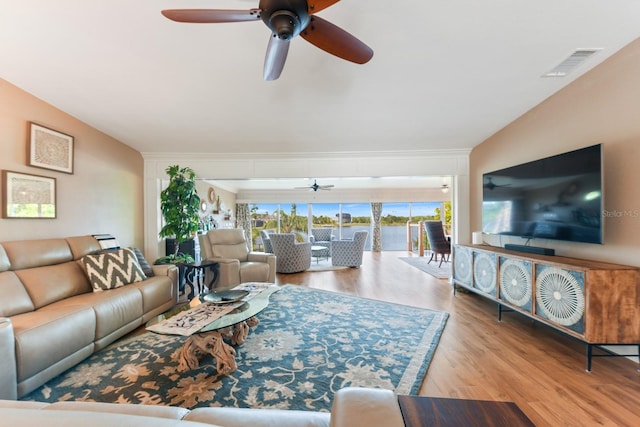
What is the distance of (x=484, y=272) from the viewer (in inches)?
129

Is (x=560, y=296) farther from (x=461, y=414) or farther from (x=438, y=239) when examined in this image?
(x=438, y=239)

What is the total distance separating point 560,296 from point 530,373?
720 millimetres

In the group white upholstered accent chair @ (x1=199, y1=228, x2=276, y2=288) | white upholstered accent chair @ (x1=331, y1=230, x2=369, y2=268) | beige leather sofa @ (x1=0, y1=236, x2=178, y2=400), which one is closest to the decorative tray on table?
beige leather sofa @ (x1=0, y1=236, x2=178, y2=400)

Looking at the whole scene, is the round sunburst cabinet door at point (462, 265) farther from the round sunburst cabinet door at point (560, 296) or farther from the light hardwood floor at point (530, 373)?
the round sunburst cabinet door at point (560, 296)

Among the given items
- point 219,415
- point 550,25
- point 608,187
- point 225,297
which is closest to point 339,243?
point 225,297

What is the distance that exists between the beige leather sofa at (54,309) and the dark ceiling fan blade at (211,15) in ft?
6.65

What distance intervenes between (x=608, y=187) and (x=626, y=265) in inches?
26.6

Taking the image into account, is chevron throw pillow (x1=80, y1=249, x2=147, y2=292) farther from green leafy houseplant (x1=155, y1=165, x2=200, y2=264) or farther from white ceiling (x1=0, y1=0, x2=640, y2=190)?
white ceiling (x1=0, y1=0, x2=640, y2=190)

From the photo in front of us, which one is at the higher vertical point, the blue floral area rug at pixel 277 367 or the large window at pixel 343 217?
the large window at pixel 343 217

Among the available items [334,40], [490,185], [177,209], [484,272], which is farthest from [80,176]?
[490,185]

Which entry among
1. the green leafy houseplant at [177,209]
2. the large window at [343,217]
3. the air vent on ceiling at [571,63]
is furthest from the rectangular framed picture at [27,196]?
the large window at [343,217]

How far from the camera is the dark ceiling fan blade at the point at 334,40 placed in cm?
140

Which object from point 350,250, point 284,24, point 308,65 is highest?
point 308,65

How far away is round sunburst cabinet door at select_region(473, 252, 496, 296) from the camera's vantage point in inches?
122
